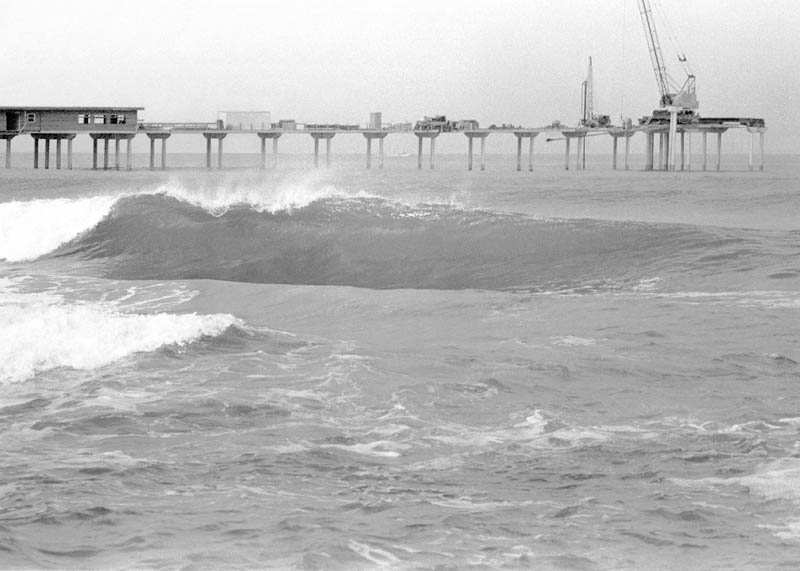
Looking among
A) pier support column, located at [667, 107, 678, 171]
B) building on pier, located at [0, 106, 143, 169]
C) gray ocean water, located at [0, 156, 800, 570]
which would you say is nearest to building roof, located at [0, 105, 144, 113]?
building on pier, located at [0, 106, 143, 169]

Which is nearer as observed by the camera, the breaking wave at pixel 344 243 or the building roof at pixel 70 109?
the breaking wave at pixel 344 243

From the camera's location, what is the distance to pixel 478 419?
11.4m

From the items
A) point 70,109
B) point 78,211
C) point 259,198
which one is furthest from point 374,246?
point 70,109

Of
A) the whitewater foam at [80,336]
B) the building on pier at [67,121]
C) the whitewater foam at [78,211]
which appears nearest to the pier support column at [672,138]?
the building on pier at [67,121]

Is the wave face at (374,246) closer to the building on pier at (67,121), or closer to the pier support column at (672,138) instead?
the building on pier at (67,121)

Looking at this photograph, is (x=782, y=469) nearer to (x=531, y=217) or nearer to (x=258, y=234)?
(x=531, y=217)

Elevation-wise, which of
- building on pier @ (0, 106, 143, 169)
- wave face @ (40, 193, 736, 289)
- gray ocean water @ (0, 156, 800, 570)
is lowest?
gray ocean water @ (0, 156, 800, 570)

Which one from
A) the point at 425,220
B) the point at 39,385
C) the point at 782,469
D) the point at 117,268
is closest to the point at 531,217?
the point at 425,220

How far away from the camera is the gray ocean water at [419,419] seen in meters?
7.91

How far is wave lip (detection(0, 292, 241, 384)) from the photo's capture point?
14.1 meters

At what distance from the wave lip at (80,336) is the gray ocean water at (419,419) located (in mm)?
41

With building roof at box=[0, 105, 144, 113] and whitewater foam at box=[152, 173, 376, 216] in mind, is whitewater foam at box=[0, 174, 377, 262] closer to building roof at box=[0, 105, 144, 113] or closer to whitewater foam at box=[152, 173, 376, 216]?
whitewater foam at box=[152, 173, 376, 216]

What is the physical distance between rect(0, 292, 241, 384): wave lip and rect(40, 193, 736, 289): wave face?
11002mm

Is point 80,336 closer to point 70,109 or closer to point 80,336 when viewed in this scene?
point 80,336
